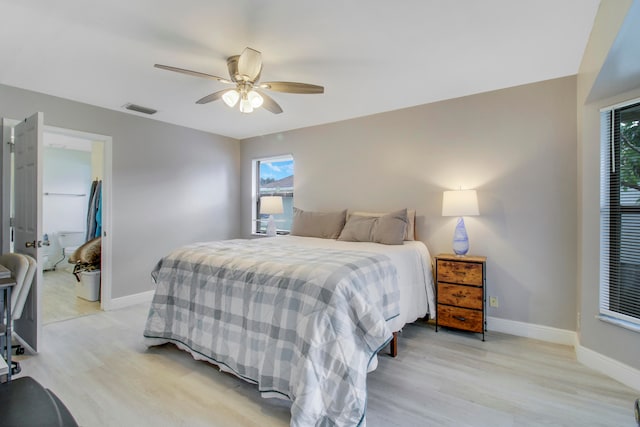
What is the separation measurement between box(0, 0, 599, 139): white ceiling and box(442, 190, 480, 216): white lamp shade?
1.10 metres

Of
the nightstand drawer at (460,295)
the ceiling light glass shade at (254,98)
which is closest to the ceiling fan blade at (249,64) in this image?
the ceiling light glass shade at (254,98)

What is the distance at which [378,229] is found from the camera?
134 inches

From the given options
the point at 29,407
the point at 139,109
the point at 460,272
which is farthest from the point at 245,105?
the point at 460,272

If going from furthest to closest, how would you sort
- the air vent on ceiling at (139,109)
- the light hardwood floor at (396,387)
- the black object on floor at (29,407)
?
the air vent on ceiling at (139,109) < the light hardwood floor at (396,387) < the black object on floor at (29,407)

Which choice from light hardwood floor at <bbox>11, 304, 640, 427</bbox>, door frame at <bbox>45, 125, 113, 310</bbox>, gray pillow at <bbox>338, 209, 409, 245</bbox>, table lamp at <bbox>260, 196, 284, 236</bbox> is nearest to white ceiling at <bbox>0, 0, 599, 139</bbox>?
door frame at <bbox>45, 125, 113, 310</bbox>

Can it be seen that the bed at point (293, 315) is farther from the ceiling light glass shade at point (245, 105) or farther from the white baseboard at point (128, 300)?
the white baseboard at point (128, 300)

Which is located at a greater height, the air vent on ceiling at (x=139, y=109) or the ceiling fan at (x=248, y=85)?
the air vent on ceiling at (x=139, y=109)

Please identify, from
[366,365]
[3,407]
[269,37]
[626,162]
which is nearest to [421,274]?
[366,365]

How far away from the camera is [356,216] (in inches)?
151

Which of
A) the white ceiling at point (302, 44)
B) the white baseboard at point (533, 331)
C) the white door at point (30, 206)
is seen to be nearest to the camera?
the white ceiling at point (302, 44)

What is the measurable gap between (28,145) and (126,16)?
1.71 metres

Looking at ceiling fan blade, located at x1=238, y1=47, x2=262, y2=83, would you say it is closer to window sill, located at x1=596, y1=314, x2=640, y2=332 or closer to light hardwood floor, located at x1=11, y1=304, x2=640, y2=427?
light hardwood floor, located at x1=11, y1=304, x2=640, y2=427

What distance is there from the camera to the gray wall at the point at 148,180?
3.53 metres

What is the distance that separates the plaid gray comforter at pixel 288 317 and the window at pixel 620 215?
161 cm
